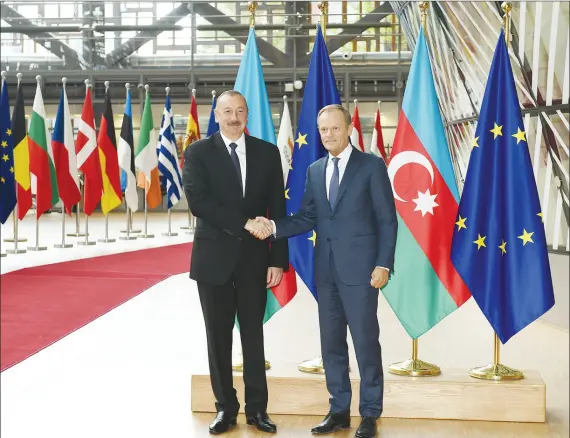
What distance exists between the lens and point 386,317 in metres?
7.60

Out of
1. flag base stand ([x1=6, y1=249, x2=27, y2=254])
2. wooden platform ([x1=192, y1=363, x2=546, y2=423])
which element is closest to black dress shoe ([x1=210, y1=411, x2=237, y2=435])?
wooden platform ([x1=192, y1=363, x2=546, y2=423])

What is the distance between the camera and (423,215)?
14.2 ft

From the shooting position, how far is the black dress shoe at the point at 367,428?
3.66 meters

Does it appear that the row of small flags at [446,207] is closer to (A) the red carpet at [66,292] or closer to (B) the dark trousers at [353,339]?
(B) the dark trousers at [353,339]

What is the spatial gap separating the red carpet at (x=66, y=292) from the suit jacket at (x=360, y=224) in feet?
7.14

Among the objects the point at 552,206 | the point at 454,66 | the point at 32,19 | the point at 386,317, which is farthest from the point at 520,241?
the point at 32,19

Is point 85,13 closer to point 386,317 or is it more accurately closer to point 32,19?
point 32,19

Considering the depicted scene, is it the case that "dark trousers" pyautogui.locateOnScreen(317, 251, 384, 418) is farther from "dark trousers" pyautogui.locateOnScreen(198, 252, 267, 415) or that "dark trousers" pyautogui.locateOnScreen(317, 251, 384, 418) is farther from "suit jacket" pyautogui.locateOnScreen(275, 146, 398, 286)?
"dark trousers" pyautogui.locateOnScreen(198, 252, 267, 415)

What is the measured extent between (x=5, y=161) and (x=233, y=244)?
25.5 ft

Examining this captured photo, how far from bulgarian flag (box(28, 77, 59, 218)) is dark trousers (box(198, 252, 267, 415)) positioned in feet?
26.9

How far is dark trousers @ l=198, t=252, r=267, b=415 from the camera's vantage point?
368 cm

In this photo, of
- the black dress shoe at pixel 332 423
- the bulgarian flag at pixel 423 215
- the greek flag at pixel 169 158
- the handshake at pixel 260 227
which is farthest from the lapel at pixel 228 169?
the greek flag at pixel 169 158

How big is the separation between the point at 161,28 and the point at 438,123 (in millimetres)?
17468

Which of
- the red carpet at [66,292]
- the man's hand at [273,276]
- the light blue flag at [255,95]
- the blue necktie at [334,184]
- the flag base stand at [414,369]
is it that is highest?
the light blue flag at [255,95]
